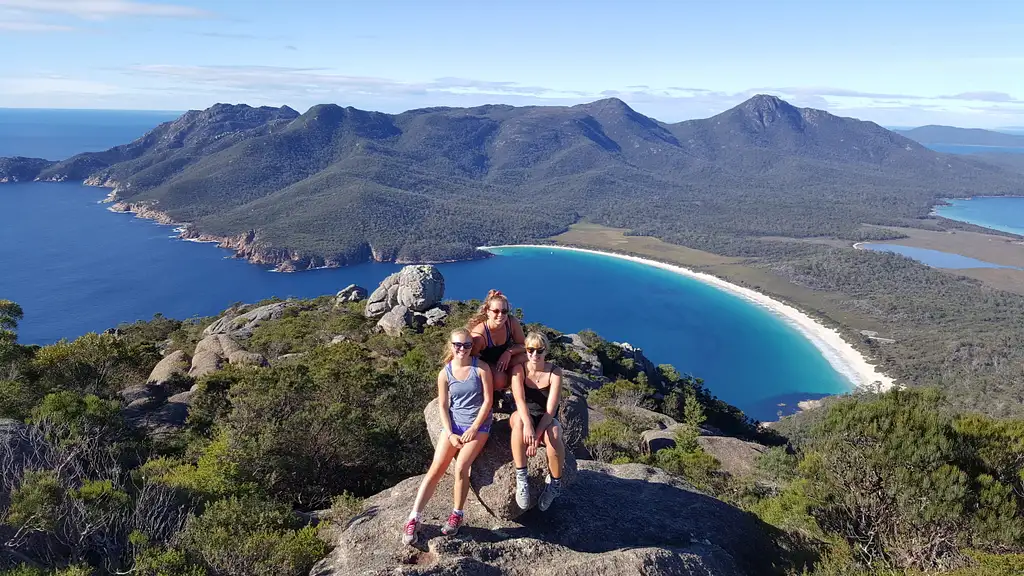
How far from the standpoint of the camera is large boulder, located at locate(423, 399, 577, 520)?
712cm

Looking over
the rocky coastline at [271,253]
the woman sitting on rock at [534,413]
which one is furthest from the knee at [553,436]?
the rocky coastline at [271,253]

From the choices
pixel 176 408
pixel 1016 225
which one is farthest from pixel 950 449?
pixel 1016 225

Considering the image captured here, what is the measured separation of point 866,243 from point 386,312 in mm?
159377

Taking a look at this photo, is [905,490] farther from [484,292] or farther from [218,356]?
[484,292]

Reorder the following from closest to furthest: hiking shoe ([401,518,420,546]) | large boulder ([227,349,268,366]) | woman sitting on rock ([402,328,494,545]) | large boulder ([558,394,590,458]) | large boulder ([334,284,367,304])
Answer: hiking shoe ([401,518,420,546])
woman sitting on rock ([402,328,494,545])
large boulder ([558,394,590,458])
large boulder ([227,349,268,366])
large boulder ([334,284,367,304])

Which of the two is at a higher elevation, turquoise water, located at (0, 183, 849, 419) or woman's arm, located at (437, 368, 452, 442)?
woman's arm, located at (437, 368, 452, 442)

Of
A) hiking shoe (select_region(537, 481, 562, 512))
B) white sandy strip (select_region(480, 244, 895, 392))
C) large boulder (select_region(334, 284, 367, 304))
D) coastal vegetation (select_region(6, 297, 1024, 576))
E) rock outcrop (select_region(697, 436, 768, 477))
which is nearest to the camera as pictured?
coastal vegetation (select_region(6, 297, 1024, 576))

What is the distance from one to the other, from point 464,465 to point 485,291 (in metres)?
99.9

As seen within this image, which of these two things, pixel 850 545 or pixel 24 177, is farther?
pixel 24 177

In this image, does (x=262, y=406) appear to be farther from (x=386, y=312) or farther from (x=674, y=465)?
(x=386, y=312)

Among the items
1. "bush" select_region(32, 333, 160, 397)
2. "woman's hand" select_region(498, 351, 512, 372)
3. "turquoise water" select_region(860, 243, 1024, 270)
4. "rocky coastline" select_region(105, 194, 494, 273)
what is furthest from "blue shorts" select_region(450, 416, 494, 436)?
"turquoise water" select_region(860, 243, 1024, 270)

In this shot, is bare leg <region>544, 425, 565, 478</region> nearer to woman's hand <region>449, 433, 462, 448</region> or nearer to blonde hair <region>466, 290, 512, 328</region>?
woman's hand <region>449, 433, 462, 448</region>

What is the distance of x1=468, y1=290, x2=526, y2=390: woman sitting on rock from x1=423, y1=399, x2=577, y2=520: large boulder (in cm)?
95

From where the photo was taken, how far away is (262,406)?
514 inches
